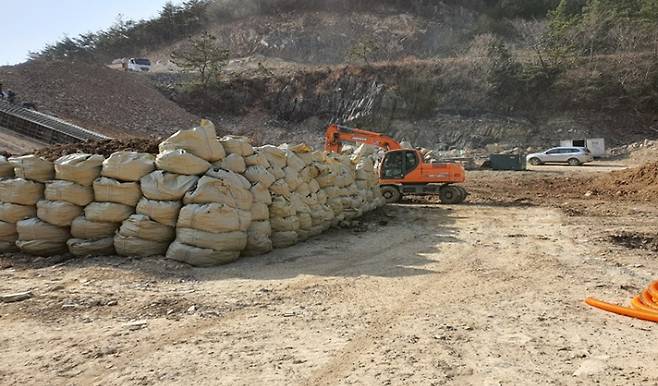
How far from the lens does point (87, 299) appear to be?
4.75 metres

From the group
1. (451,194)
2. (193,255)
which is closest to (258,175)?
(193,255)

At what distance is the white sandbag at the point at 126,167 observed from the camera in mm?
6207

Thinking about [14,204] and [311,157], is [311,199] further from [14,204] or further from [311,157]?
[14,204]

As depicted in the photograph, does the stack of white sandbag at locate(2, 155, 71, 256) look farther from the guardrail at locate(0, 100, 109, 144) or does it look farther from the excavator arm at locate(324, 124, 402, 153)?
the guardrail at locate(0, 100, 109, 144)

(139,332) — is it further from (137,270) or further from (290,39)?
(290,39)

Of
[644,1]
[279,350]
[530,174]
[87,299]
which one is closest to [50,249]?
[87,299]

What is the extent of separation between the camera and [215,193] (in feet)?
20.0

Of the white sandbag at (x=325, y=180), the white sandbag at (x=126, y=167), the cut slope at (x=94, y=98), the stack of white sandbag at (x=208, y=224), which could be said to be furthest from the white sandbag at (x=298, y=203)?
the cut slope at (x=94, y=98)

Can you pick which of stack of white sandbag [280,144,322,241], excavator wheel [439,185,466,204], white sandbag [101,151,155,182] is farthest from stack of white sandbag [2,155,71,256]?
excavator wheel [439,185,466,204]

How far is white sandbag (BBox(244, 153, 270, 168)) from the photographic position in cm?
697

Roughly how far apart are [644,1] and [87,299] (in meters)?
40.4

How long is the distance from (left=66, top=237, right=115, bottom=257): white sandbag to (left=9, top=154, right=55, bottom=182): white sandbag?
91 cm

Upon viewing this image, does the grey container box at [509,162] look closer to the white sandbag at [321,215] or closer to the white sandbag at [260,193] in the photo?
the white sandbag at [321,215]

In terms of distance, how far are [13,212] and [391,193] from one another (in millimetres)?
8719
